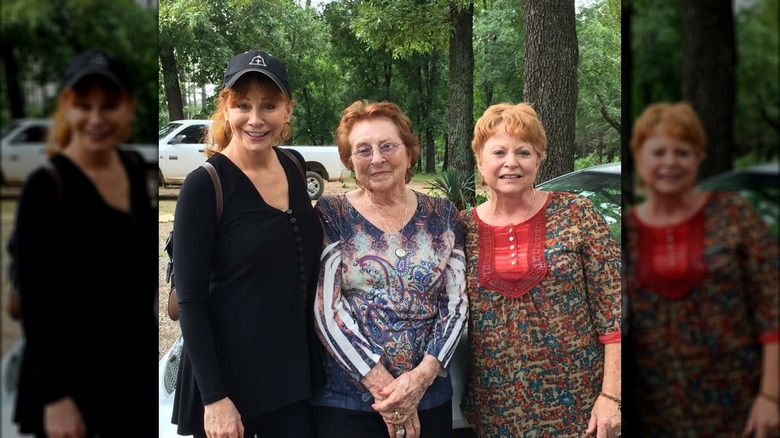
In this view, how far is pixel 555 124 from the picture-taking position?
3959 mm

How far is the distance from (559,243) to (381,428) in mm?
865

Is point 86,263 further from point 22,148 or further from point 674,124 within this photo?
point 674,124

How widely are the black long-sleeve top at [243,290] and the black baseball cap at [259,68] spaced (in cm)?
27

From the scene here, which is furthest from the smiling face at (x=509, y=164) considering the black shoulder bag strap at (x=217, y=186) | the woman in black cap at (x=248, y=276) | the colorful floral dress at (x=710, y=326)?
the colorful floral dress at (x=710, y=326)

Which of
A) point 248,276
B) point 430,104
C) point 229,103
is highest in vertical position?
point 430,104

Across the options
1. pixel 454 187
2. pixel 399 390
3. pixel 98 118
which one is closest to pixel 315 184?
pixel 454 187

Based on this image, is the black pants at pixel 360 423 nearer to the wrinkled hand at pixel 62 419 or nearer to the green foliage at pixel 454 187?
the green foliage at pixel 454 187

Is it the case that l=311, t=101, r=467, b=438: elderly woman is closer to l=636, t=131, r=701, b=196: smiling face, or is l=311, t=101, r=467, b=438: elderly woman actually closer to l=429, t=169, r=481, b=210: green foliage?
l=429, t=169, r=481, b=210: green foliage

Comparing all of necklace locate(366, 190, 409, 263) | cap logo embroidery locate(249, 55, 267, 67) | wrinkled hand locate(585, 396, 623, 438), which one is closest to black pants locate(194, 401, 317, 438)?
necklace locate(366, 190, 409, 263)

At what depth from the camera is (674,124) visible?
2.48ft

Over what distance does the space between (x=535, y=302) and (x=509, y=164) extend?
0.48 m

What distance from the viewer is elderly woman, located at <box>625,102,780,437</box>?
2.39ft

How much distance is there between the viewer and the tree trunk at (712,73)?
726mm

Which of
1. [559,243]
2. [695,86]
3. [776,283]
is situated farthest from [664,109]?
[559,243]
